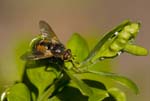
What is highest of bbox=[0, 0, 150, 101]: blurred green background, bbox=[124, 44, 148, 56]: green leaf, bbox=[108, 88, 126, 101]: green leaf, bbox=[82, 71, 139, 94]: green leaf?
bbox=[124, 44, 148, 56]: green leaf

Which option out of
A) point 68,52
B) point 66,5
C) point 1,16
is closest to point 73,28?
point 66,5

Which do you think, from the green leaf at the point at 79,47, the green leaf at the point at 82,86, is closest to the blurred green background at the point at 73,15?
the green leaf at the point at 79,47

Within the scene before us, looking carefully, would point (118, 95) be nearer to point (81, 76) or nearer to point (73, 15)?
point (81, 76)

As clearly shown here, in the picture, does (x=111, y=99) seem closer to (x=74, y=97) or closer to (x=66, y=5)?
(x=74, y=97)

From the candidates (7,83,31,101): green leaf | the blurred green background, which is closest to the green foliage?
(7,83,31,101): green leaf

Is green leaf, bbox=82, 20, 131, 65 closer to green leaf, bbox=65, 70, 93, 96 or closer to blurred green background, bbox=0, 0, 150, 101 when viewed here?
green leaf, bbox=65, 70, 93, 96
